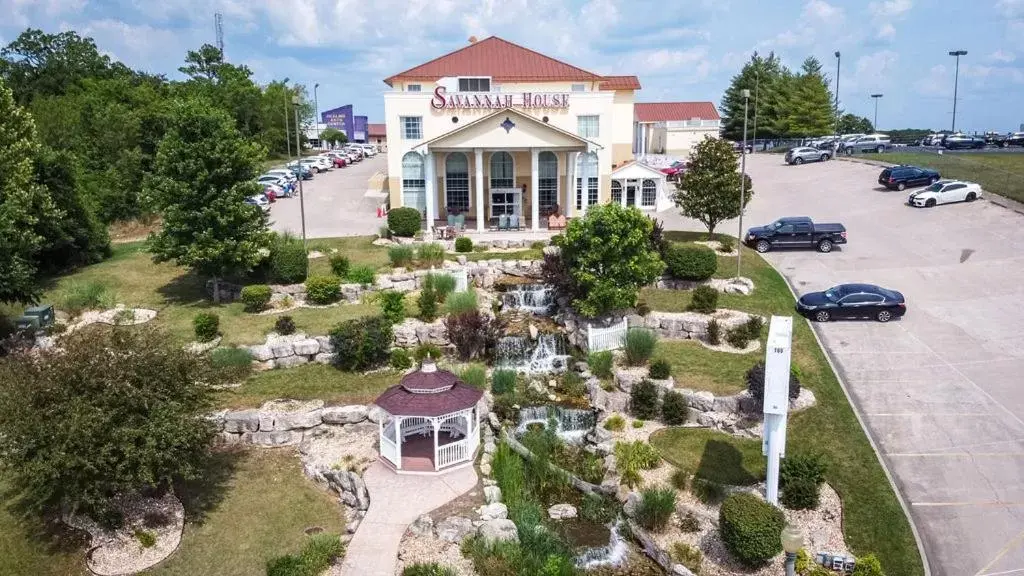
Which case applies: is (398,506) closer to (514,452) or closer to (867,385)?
(514,452)

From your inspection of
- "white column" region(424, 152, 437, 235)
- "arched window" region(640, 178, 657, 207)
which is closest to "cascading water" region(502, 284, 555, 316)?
"white column" region(424, 152, 437, 235)

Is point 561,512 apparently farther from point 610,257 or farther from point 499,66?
point 499,66

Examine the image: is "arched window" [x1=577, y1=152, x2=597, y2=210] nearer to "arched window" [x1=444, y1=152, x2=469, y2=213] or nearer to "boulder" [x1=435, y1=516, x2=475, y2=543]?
"arched window" [x1=444, y1=152, x2=469, y2=213]

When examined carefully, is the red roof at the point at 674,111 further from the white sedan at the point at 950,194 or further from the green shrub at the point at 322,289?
the green shrub at the point at 322,289

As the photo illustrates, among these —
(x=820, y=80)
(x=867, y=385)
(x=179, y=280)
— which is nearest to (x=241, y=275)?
(x=179, y=280)

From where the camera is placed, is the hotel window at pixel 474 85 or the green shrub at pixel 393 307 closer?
the green shrub at pixel 393 307

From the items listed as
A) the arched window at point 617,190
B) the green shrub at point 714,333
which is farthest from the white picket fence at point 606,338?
the arched window at point 617,190

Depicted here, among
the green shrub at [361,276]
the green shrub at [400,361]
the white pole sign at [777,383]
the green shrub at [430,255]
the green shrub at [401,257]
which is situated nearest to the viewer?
the white pole sign at [777,383]

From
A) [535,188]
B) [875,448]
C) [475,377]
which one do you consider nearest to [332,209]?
[535,188]
